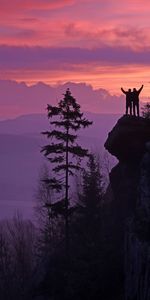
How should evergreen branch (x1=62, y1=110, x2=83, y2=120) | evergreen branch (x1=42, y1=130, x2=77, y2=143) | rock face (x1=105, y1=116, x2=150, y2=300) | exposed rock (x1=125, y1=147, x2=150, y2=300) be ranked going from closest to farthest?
1. exposed rock (x1=125, y1=147, x2=150, y2=300)
2. rock face (x1=105, y1=116, x2=150, y2=300)
3. evergreen branch (x1=42, y1=130, x2=77, y2=143)
4. evergreen branch (x1=62, y1=110, x2=83, y2=120)

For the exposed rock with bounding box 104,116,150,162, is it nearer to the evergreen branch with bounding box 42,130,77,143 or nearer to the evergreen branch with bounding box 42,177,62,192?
the evergreen branch with bounding box 42,130,77,143

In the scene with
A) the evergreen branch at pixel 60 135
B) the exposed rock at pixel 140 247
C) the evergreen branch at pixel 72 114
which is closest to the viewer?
the exposed rock at pixel 140 247

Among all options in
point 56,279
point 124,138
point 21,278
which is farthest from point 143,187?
point 21,278

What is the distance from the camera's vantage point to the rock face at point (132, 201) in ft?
114

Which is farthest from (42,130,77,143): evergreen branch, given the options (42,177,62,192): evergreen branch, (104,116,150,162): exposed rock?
(42,177,62,192): evergreen branch

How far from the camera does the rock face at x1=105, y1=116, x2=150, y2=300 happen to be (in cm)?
3481

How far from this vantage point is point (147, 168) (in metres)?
36.5

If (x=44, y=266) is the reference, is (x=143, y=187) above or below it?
above

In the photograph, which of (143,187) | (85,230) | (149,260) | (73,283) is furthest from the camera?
(85,230)

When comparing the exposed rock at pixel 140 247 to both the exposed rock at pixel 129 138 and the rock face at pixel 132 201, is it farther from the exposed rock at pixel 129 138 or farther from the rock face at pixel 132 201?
the exposed rock at pixel 129 138

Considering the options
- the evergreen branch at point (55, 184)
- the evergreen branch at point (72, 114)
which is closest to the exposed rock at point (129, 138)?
the evergreen branch at point (72, 114)

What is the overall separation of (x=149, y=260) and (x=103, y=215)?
15356 mm

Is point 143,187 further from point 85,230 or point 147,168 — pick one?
point 85,230

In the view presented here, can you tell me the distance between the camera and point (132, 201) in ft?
145
